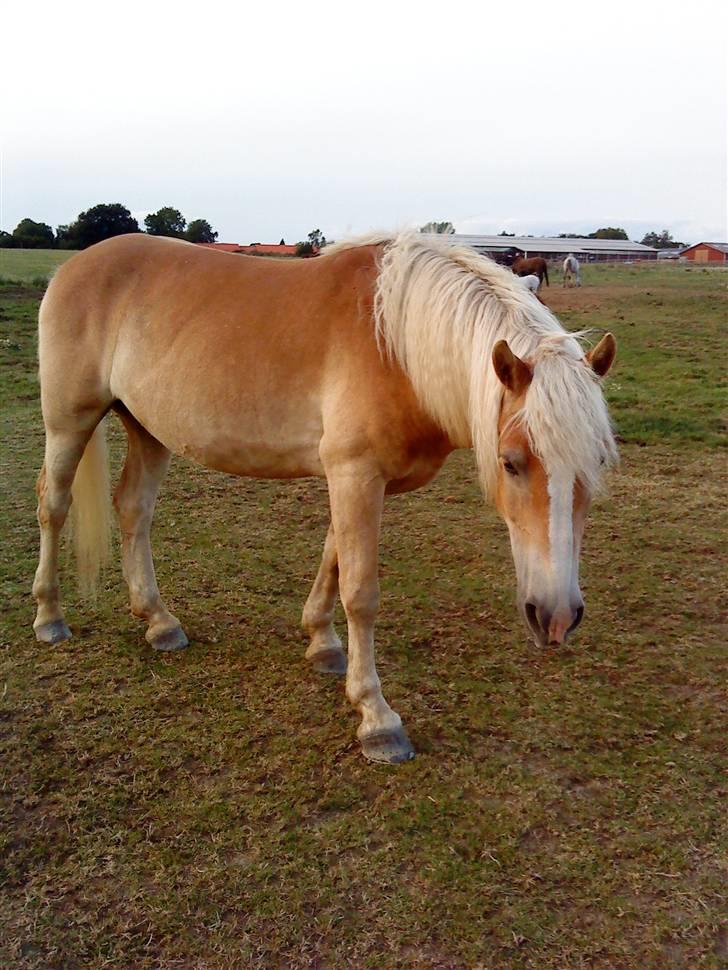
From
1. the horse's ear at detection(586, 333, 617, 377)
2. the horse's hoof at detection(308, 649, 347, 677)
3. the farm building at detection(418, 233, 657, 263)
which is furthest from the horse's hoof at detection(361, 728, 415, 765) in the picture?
the farm building at detection(418, 233, 657, 263)

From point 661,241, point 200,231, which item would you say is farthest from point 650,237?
point 200,231

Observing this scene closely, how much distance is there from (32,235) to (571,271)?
103 ft

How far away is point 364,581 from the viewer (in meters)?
2.72

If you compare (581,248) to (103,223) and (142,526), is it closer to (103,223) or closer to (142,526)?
(103,223)

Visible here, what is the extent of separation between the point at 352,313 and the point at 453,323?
0.46m

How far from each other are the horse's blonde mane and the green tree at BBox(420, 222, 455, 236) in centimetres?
17

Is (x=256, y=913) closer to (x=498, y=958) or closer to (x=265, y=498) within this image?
(x=498, y=958)

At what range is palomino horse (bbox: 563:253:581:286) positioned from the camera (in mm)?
24125

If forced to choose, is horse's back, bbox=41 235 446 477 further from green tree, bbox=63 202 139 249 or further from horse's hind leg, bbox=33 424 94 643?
green tree, bbox=63 202 139 249

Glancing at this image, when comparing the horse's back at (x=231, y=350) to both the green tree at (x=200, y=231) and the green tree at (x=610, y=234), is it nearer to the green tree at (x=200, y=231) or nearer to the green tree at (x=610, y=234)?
the green tree at (x=200, y=231)

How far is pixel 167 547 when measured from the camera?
4.55 meters

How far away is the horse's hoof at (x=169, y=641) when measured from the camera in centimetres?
344

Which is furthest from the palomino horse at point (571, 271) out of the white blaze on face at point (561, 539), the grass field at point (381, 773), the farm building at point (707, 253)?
the farm building at point (707, 253)

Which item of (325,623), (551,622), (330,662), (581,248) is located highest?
(581,248)
